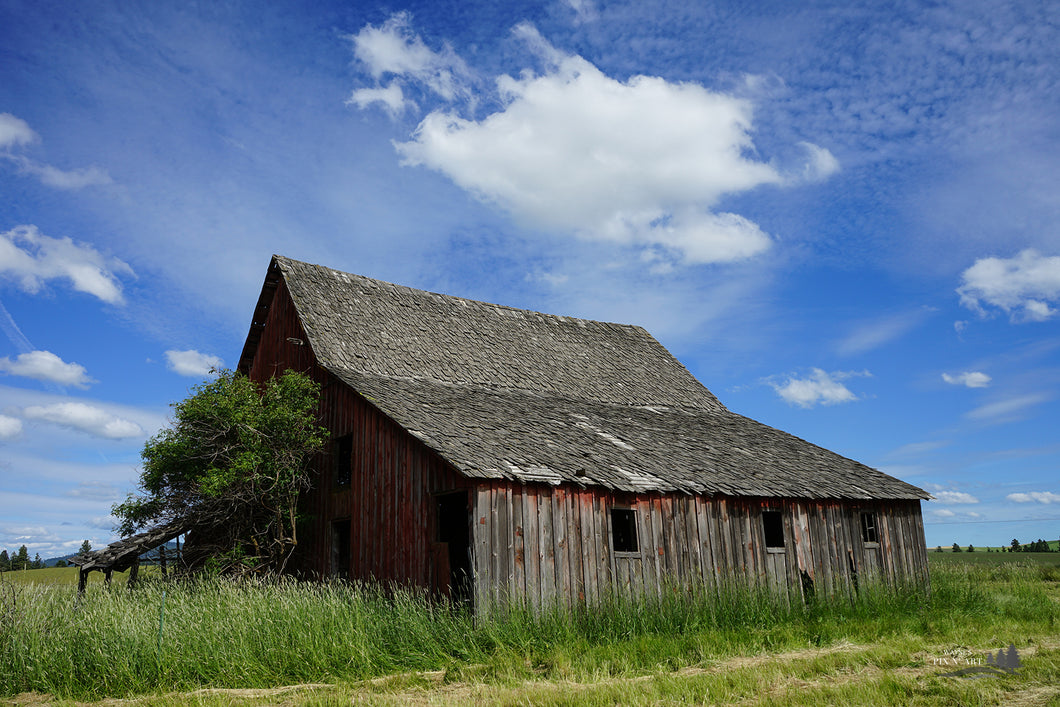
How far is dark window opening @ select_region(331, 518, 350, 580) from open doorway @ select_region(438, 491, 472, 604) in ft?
7.26

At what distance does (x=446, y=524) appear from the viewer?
14.6 meters

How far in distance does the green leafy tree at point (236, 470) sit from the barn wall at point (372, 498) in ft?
1.58

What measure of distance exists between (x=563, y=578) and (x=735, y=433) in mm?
9772

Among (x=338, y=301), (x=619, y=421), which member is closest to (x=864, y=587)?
(x=619, y=421)

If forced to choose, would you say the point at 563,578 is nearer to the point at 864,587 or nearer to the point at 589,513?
the point at 589,513

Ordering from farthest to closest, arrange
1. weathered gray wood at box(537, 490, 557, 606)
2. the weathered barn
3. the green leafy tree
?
the green leafy tree → the weathered barn → weathered gray wood at box(537, 490, 557, 606)

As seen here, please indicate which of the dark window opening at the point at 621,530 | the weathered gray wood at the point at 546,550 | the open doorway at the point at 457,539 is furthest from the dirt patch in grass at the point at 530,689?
the dark window opening at the point at 621,530

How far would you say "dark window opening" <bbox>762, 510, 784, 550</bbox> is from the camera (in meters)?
17.3

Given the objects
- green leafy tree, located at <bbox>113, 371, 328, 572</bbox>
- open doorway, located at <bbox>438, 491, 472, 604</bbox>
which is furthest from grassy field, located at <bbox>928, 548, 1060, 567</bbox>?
green leafy tree, located at <bbox>113, 371, 328, 572</bbox>

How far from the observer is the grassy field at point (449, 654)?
852 cm

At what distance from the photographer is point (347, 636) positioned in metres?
10.3

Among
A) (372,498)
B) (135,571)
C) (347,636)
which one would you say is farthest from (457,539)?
(347,636)

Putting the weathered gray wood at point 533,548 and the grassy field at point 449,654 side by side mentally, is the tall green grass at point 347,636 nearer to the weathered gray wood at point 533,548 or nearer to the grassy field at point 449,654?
the grassy field at point 449,654

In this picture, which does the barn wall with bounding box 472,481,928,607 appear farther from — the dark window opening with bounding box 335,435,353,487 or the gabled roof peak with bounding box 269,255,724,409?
the gabled roof peak with bounding box 269,255,724,409
